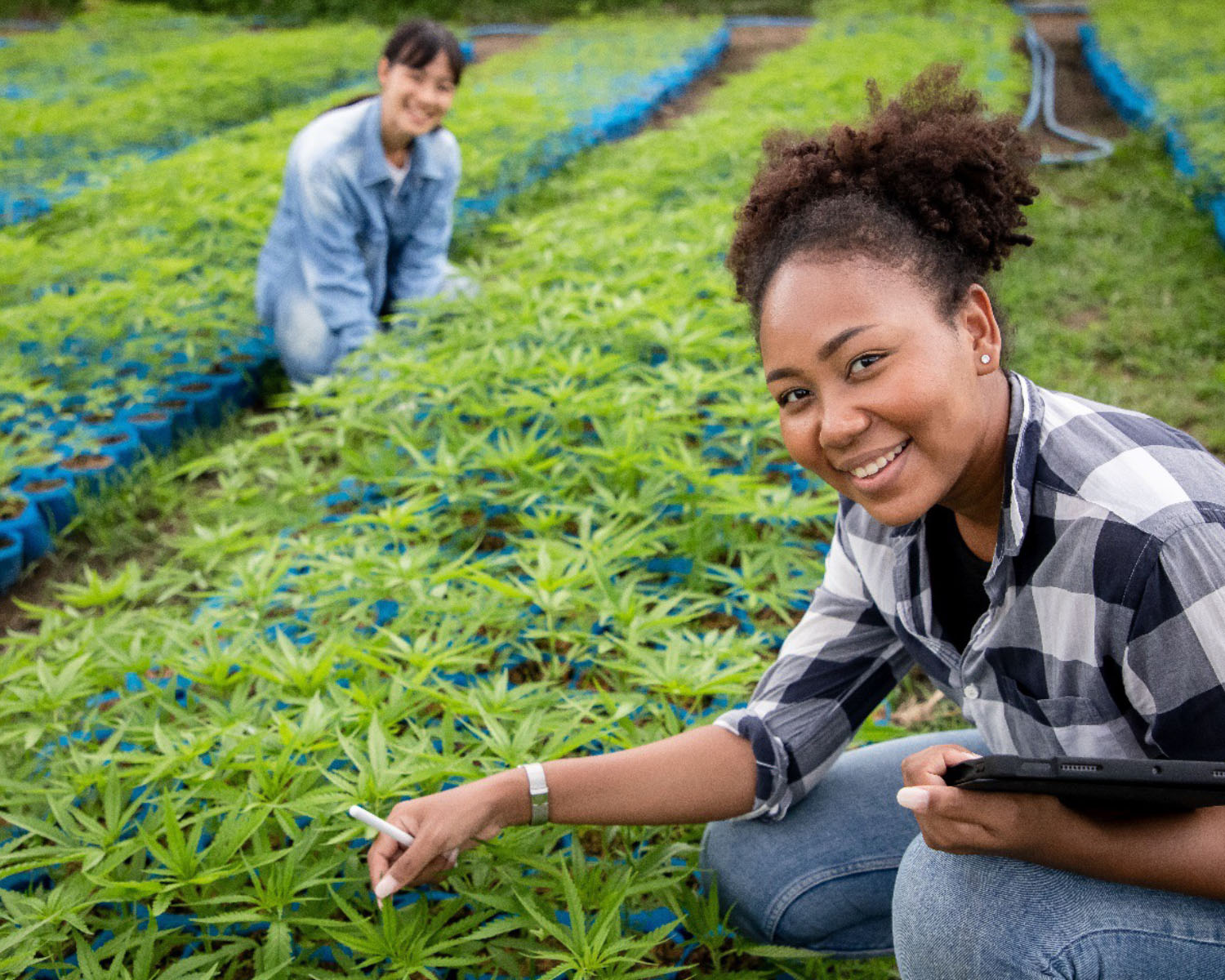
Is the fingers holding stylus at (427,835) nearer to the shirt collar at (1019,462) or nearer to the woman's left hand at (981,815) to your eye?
the woman's left hand at (981,815)

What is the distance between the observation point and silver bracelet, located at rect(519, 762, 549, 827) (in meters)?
1.28

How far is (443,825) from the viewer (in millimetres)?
1240

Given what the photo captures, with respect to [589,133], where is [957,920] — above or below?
below

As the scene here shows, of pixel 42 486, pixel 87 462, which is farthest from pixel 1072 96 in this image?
pixel 42 486

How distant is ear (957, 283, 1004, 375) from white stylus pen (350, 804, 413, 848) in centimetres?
76

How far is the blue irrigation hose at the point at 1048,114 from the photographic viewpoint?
21.0 ft

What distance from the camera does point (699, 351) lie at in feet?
9.07

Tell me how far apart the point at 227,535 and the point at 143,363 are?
1.62m

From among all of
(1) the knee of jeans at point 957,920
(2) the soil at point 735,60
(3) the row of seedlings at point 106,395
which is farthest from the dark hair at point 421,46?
(2) the soil at point 735,60

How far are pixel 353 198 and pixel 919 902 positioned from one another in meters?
3.10

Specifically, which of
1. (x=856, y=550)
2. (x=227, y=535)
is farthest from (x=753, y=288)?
(x=227, y=535)

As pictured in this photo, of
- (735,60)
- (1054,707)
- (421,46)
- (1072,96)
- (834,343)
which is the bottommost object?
(1054,707)

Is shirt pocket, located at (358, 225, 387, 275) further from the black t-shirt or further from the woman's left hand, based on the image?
the woman's left hand

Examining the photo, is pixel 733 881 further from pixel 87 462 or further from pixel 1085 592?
pixel 87 462
